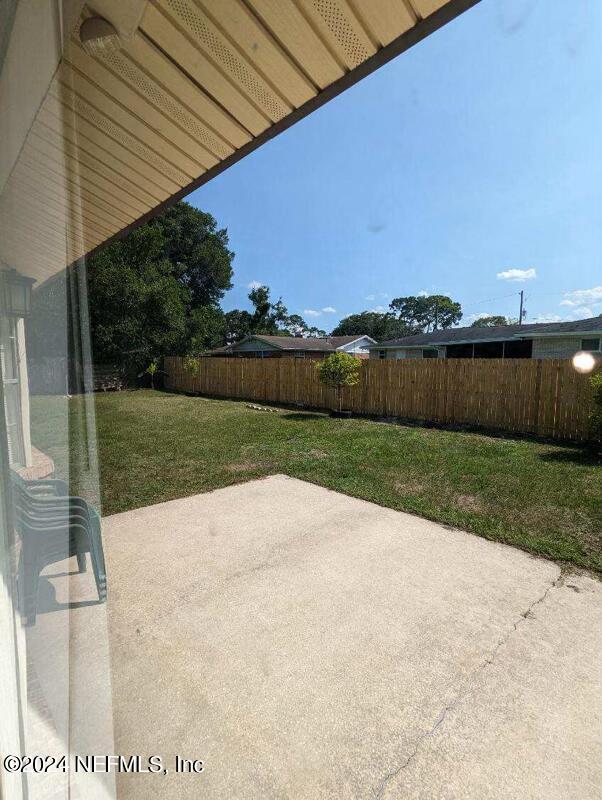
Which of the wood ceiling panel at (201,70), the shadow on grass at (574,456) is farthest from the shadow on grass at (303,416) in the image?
the wood ceiling panel at (201,70)

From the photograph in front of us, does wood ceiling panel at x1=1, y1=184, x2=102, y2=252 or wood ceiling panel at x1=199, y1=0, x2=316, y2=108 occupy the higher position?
wood ceiling panel at x1=199, y1=0, x2=316, y2=108

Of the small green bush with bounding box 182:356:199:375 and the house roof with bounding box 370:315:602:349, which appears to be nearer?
the house roof with bounding box 370:315:602:349

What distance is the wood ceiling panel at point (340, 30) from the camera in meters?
1.27

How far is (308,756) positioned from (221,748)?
1.08ft

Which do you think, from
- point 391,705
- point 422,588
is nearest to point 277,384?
point 422,588

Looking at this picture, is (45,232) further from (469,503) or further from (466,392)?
(466,392)

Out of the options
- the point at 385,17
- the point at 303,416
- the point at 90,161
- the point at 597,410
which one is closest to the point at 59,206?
the point at 90,161

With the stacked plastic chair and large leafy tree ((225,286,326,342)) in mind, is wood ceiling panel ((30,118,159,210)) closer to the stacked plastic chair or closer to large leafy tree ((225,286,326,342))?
the stacked plastic chair

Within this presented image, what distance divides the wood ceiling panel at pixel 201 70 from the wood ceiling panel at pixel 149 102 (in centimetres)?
16

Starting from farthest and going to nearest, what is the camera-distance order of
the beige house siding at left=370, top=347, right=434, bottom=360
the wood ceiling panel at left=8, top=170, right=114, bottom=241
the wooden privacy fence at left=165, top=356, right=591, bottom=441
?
the beige house siding at left=370, top=347, right=434, bottom=360
the wooden privacy fence at left=165, top=356, right=591, bottom=441
the wood ceiling panel at left=8, top=170, right=114, bottom=241

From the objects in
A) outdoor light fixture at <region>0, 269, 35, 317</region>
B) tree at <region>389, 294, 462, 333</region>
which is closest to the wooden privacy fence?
outdoor light fixture at <region>0, 269, 35, 317</region>

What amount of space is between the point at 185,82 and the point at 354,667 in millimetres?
2673

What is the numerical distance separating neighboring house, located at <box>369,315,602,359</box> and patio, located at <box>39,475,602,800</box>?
1635 centimetres

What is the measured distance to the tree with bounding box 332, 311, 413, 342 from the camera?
197 feet
